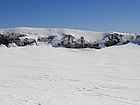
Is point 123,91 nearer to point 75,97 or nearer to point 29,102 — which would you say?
point 75,97

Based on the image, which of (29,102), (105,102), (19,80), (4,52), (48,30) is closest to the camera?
(29,102)

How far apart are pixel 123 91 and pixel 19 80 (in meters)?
4.47

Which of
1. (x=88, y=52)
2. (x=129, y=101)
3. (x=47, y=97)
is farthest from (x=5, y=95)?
(x=88, y=52)

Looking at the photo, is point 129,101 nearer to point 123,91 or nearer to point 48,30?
point 123,91

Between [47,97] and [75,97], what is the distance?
89cm

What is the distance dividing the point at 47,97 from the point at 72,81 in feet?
11.2

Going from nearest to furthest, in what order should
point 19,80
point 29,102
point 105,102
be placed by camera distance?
1. point 29,102
2. point 105,102
3. point 19,80

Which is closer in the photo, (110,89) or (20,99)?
(20,99)

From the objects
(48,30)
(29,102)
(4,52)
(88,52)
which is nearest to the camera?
(29,102)

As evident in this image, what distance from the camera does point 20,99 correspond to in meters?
8.24

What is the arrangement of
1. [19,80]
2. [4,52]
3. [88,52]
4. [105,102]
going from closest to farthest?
[105,102] < [19,80] < [4,52] < [88,52]

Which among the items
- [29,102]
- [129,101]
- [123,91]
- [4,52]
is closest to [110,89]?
[123,91]

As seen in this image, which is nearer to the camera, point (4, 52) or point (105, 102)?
point (105, 102)

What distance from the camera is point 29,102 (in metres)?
7.89
